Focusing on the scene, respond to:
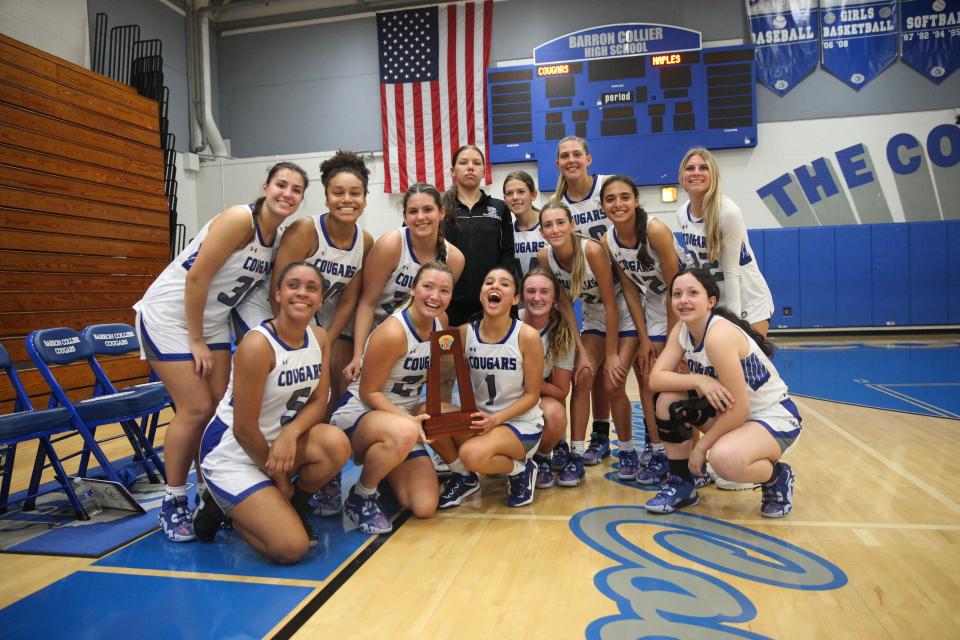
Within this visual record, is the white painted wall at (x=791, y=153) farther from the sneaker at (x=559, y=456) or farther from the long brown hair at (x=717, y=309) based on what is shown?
the long brown hair at (x=717, y=309)

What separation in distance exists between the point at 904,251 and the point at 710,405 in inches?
357

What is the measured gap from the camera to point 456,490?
3.10 meters

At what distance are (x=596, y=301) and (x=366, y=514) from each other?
177 cm

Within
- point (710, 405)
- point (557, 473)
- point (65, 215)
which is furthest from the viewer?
point (65, 215)

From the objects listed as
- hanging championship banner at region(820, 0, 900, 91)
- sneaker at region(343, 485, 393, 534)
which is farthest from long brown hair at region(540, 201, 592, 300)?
hanging championship banner at region(820, 0, 900, 91)

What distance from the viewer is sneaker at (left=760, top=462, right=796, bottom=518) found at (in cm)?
280

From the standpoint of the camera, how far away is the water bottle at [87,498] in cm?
315

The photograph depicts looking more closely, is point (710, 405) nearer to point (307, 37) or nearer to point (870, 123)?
point (870, 123)

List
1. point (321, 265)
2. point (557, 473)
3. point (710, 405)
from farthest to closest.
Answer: point (557, 473)
point (321, 265)
point (710, 405)

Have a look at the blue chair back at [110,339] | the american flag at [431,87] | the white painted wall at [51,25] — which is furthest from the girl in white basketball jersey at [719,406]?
the white painted wall at [51,25]

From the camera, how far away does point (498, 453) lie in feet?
9.80

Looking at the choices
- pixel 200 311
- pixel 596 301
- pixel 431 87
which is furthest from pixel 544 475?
pixel 431 87

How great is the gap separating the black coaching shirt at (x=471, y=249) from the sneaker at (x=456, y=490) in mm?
935

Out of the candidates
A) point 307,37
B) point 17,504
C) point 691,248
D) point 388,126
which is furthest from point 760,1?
point 17,504
